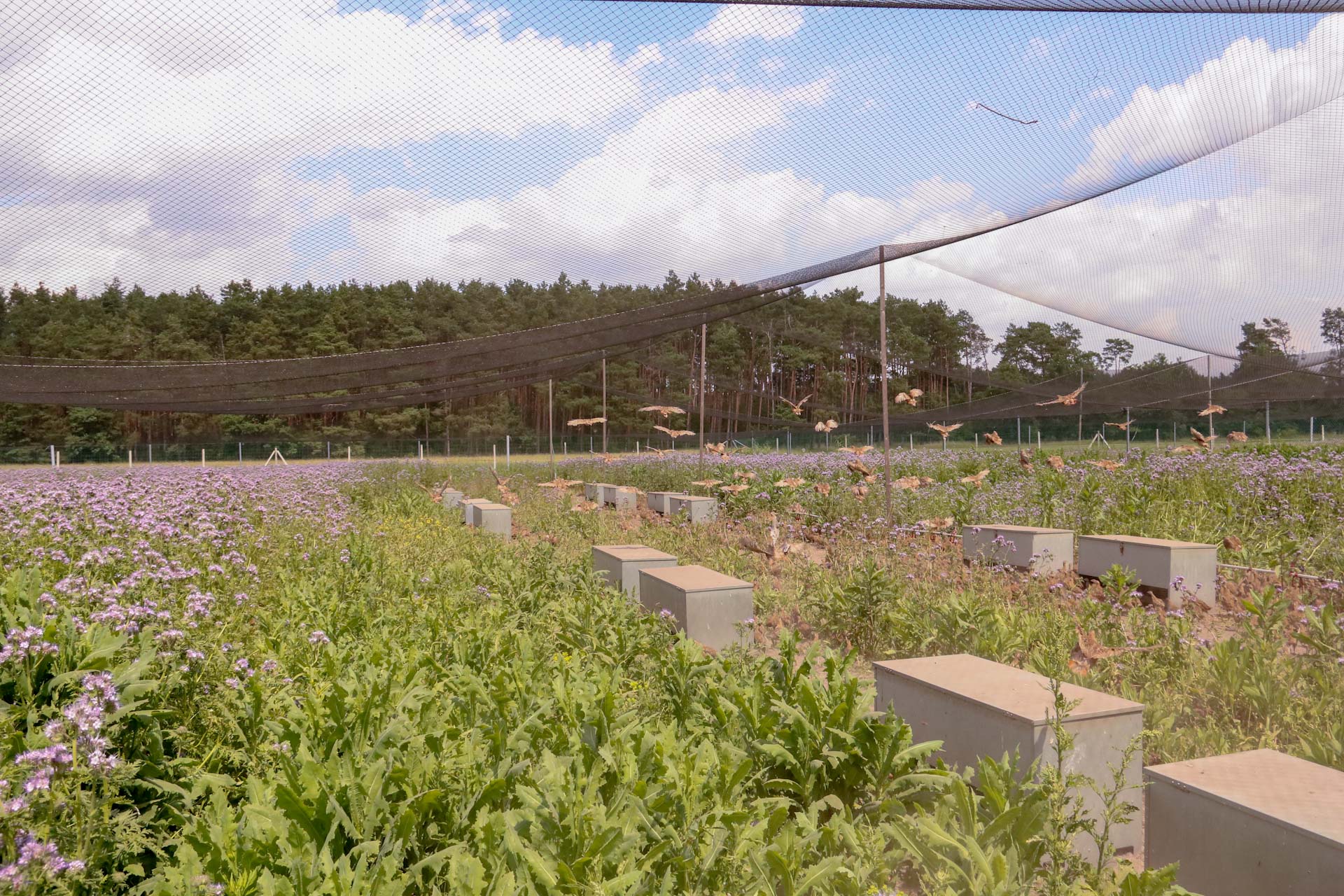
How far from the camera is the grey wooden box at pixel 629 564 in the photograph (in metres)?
5.50

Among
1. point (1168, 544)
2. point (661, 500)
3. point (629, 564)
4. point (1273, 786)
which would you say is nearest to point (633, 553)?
point (629, 564)

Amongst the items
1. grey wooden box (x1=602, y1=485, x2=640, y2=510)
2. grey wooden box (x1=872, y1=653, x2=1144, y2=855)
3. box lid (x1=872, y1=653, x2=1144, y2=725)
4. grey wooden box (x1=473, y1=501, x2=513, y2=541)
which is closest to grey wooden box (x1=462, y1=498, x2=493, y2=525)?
grey wooden box (x1=473, y1=501, x2=513, y2=541)

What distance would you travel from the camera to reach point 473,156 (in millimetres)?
4961

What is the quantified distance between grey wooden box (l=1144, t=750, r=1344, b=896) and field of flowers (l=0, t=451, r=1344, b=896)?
22 cm

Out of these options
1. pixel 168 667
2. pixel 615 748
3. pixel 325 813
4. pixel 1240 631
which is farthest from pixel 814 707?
pixel 1240 631

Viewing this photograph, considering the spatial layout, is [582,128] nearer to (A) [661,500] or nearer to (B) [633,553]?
(B) [633,553]

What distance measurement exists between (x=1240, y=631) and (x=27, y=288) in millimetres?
8181

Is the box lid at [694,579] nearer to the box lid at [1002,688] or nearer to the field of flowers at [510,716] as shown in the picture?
the field of flowers at [510,716]

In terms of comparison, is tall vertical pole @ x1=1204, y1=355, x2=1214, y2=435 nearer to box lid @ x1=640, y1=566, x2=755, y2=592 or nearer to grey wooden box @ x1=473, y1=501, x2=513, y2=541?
grey wooden box @ x1=473, y1=501, x2=513, y2=541

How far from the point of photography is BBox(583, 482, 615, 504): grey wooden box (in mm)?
13082

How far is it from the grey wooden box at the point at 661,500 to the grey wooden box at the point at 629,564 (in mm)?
4642

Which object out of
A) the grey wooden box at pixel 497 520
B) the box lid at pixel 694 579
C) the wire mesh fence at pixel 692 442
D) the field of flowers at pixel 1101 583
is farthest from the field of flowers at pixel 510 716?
the wire mesh fence at pixel 692 442

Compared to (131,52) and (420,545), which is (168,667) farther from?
(420,545)

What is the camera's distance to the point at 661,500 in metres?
11.5
